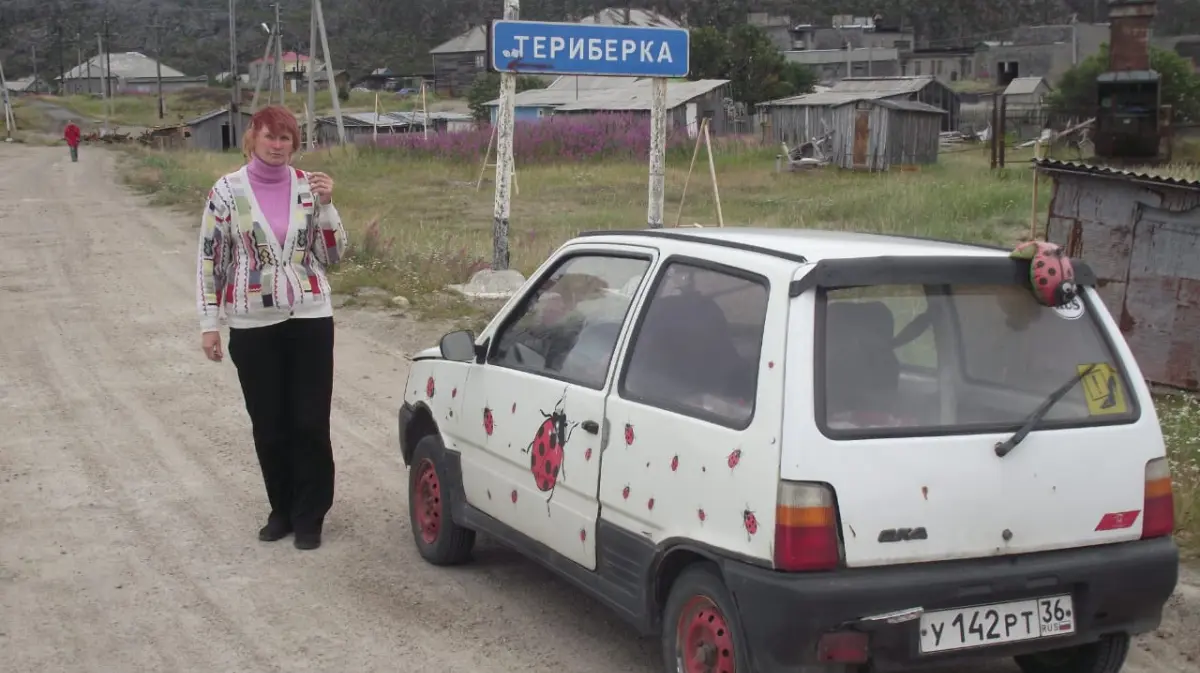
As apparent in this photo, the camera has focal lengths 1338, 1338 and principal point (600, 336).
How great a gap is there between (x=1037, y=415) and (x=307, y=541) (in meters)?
3.56

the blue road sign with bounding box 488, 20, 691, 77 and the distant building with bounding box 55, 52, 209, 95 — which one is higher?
the distant building with bounding box 55, 52, 209, 95

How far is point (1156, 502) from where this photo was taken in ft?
13.2

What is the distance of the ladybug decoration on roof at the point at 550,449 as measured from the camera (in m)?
4.76

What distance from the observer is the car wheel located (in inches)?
167

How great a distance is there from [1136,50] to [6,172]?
31.2 metres

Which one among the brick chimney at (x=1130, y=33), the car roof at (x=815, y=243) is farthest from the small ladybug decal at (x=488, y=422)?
the brick chimney at (x=1130, y=33)

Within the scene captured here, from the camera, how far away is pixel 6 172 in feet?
130

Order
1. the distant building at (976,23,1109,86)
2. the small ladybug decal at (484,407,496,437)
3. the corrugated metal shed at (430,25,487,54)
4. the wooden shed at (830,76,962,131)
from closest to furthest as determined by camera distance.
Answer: the small ladybug decal at (484,407,496,437) < the wooden shed at (830,76,962,131) < the distant building at (976,23,1109,86) < the corrugated metal shed at (430,25,487,54)

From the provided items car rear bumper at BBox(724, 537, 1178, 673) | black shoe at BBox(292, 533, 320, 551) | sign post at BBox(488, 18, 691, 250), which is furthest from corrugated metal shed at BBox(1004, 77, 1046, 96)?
car rear bumper at BBox(724, 537, 1178, 673)

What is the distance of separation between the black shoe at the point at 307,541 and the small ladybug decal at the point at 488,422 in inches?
52.5

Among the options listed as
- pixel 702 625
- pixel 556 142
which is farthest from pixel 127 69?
pixel 702 625

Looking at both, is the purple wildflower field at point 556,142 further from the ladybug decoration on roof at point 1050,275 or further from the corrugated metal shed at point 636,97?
the ladybug decoration on roof at point 1050,275

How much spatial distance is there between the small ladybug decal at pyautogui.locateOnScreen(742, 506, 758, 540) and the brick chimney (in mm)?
30589

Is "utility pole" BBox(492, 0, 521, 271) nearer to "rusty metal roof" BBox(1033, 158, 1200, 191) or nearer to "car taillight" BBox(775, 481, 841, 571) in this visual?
"rusty metal roof" BBox(1033, 158, 1200, 191)
